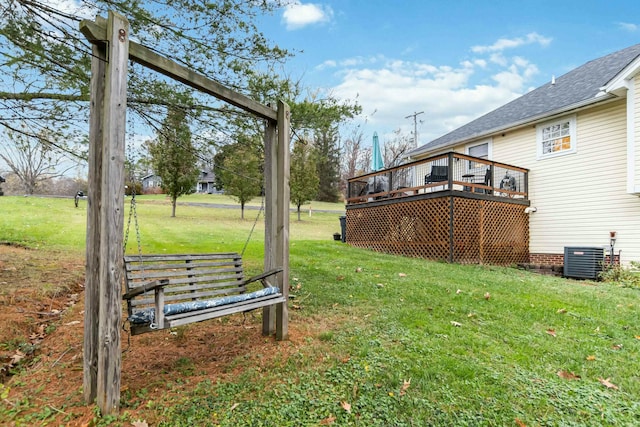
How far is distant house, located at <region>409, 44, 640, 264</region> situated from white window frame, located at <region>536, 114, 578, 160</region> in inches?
1.0

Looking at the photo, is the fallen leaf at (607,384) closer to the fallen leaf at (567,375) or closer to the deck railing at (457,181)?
the fallen leaf at (567,375)

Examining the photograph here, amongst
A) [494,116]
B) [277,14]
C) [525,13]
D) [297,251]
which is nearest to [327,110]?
[277,14]

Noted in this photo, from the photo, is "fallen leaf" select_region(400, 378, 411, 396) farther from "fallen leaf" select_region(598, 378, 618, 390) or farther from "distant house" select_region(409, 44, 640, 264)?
"distant house" select_region(409, 44, 640, 264)

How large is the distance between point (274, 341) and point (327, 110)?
4.79 metres

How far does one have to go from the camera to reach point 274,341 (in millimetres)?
3449

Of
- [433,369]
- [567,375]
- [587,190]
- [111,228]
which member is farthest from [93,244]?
[587,190]

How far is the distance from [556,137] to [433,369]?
10.6 meters

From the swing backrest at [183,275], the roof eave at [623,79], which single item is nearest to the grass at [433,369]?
the swing backrest at [183,275]

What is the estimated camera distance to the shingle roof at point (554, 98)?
10.4m

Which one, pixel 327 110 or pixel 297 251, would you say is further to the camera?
pixel 297 251

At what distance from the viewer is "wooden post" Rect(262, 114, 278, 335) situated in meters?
3.62

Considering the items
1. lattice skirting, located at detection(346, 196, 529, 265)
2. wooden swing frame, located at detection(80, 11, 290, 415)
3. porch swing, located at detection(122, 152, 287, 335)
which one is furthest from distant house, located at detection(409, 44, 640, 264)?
wooden swing frame, located at detection(80, 11, 290, 415)

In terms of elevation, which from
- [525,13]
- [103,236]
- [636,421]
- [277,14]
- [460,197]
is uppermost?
[525,13]

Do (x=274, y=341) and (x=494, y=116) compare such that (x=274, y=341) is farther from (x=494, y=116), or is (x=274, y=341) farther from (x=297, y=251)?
(x=494, y=116)
